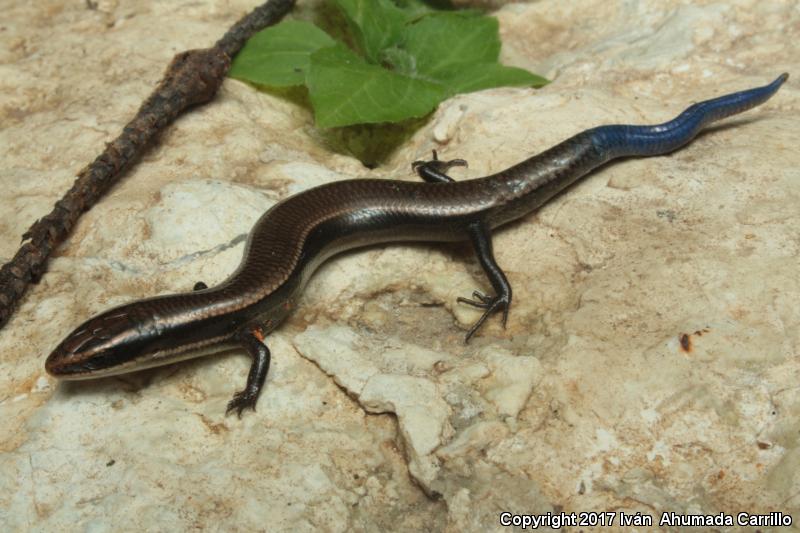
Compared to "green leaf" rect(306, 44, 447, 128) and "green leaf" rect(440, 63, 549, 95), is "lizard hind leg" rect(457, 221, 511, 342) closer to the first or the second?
"green leaf" rect(306, 44, 447, 128)

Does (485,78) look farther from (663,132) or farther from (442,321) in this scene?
(442,321)

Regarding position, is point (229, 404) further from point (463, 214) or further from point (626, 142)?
point (626, 142)

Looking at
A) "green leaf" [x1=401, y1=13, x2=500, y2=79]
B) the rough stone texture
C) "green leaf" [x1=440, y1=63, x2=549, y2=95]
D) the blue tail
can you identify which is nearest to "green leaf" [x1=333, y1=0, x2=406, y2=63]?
"green leaf" [x1=401, y1=13, x2=500, y2=79]

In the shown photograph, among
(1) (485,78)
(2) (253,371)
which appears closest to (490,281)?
(2) (253,371)

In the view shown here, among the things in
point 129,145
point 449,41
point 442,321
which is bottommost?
point 442,321

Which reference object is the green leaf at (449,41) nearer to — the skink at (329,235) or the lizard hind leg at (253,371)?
the skink at (329,235)
